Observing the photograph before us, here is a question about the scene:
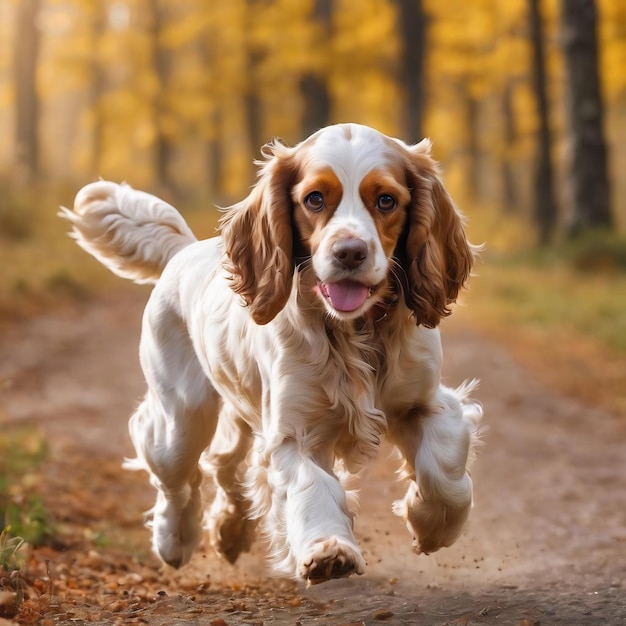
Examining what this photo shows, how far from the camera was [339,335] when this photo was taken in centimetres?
330

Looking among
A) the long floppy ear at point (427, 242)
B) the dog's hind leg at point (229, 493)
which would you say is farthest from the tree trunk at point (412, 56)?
the long floppy ear at point (427, 242)

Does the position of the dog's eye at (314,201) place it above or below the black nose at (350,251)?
above

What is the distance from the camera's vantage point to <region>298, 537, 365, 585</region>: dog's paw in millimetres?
2877

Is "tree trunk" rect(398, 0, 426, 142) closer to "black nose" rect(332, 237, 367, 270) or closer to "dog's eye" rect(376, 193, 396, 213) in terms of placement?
"dog's eye" rect(376, 193, 396, 213)

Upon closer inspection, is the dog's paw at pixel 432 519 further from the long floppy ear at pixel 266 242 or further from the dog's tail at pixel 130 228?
the dog's tail at pixel 130 228

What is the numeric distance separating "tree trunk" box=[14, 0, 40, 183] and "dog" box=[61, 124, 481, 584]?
16841 millimetres

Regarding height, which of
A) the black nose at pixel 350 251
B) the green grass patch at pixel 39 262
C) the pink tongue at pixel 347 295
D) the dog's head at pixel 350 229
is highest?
the green grass patch at pixel 39 262

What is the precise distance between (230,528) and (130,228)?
1.43 meters

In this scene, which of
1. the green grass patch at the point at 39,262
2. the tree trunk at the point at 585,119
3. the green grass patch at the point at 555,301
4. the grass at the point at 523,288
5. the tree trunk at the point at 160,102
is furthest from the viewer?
the tree trunk at the point at 160,102

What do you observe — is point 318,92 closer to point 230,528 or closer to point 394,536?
point 394,536

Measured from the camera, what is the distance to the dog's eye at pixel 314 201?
3.19 m

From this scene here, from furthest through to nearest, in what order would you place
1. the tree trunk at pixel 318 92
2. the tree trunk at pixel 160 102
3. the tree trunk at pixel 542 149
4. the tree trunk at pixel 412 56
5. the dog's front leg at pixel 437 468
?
the tree trunk at pixel 160 102 → the tree trunk at pixel 412 56 → the tree trunk at pixel 318 92 → the tree trunk at pixel 542 149 → the dog's front leg at pixel 437 468

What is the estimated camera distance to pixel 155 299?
4258 mm

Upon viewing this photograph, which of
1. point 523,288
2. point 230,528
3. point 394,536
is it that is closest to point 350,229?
point 230,528
